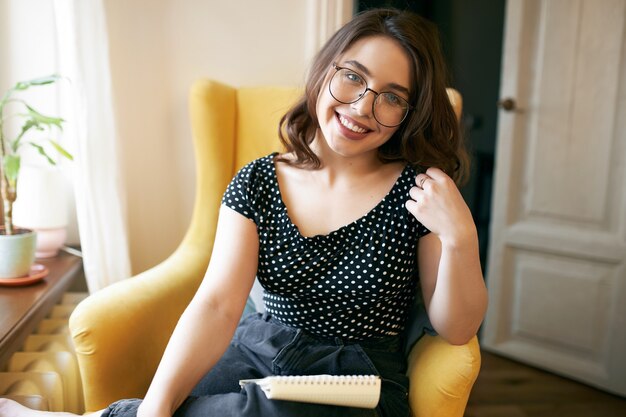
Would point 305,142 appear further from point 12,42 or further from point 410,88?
point 12,42

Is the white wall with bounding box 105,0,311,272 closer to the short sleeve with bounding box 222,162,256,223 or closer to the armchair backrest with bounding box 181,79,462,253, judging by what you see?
the armchair backrest with bounding box 181,79,462,253

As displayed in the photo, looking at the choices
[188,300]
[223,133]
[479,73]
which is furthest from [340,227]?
[479,73]

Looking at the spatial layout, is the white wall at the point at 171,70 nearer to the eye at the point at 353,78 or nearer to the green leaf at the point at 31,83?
the green leaf at the point at 31,83

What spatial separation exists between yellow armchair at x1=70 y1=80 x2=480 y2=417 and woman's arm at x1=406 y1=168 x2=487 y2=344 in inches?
2.0

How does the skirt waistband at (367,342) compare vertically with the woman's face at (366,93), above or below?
below

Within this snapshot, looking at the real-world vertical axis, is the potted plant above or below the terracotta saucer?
above

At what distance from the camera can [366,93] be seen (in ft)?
3.59

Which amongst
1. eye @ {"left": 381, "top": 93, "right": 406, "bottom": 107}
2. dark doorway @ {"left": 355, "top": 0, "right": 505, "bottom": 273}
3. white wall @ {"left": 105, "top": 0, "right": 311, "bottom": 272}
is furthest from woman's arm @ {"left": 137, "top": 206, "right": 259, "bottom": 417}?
dark doorway @ {"left": 355, "top": 0, "right": 505, "bottom": 273}

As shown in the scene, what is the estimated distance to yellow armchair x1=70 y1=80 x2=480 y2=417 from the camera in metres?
1.10

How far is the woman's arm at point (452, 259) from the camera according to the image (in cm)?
106

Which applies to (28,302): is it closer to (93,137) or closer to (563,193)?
(93,137)

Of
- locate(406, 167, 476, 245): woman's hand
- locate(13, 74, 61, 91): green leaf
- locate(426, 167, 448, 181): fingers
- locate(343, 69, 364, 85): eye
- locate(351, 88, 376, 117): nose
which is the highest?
locate(343, 69, 364, 85): eye

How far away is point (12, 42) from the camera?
1639mm

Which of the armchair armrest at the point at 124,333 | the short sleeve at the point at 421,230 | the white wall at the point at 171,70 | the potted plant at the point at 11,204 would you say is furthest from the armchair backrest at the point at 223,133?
the short sleeve at the point at 421,230
